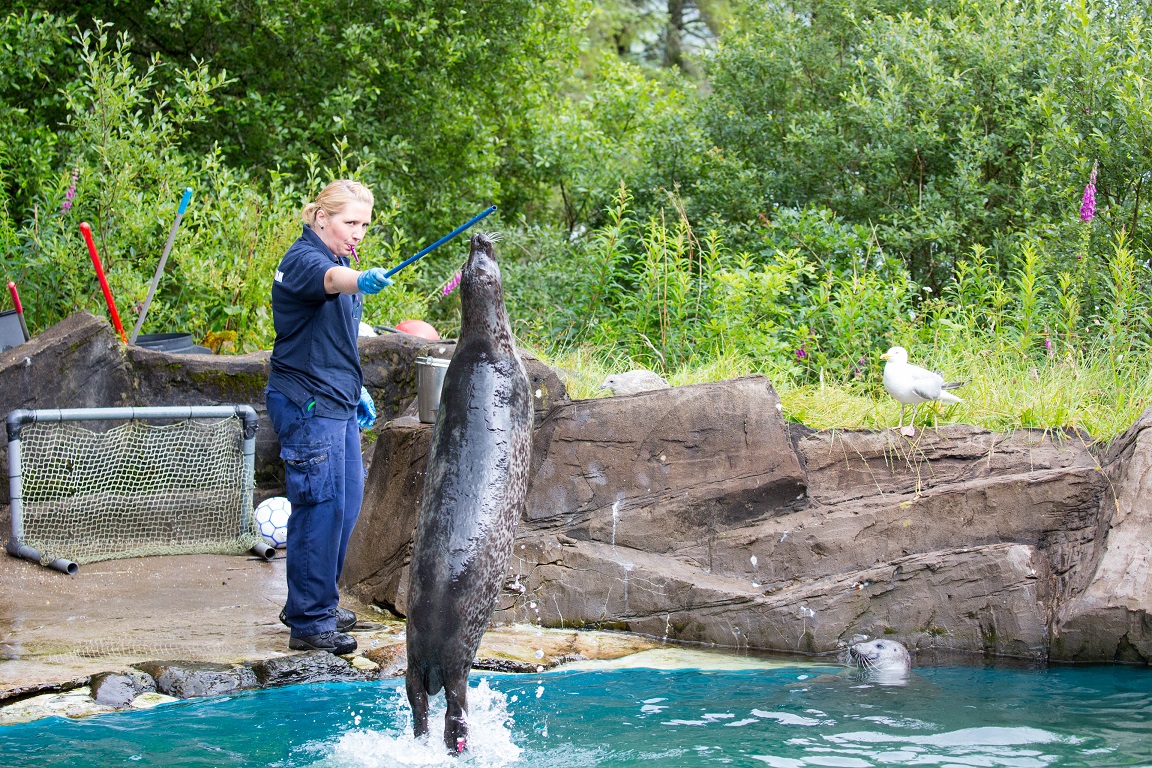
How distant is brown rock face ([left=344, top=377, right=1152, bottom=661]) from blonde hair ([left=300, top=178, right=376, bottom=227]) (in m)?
1.60

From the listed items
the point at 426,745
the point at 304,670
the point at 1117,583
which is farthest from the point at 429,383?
→ the point at 1117,583

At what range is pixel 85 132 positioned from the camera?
9.10 m

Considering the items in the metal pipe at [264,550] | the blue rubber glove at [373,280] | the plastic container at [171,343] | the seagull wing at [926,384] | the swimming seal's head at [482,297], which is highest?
the plastic container at [171,343]

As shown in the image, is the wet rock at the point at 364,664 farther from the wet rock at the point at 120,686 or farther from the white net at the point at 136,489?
the white net at the point at 136,489

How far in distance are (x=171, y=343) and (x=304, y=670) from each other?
13.7 feet

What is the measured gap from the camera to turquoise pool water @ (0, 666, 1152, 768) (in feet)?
12.5

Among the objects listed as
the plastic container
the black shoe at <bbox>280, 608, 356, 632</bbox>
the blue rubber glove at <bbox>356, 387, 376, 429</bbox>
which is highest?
the plastic container

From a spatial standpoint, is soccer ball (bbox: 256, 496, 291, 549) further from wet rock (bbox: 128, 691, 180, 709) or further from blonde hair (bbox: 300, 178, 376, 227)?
blonde hair (bbox: 300, 178, 376, 227)

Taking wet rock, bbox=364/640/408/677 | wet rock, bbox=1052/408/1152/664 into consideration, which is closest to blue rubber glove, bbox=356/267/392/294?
wet rock, bbox=364/640/408/677

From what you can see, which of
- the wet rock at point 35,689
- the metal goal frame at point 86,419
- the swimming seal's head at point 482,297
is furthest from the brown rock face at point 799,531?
the swimming seal's head at point 482,297

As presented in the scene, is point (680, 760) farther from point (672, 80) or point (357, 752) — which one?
point (672, 80)

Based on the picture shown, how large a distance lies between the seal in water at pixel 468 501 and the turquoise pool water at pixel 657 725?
47 cm

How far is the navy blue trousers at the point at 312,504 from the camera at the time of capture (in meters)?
4.77

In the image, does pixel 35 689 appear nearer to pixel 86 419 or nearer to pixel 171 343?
pixel 86 419
